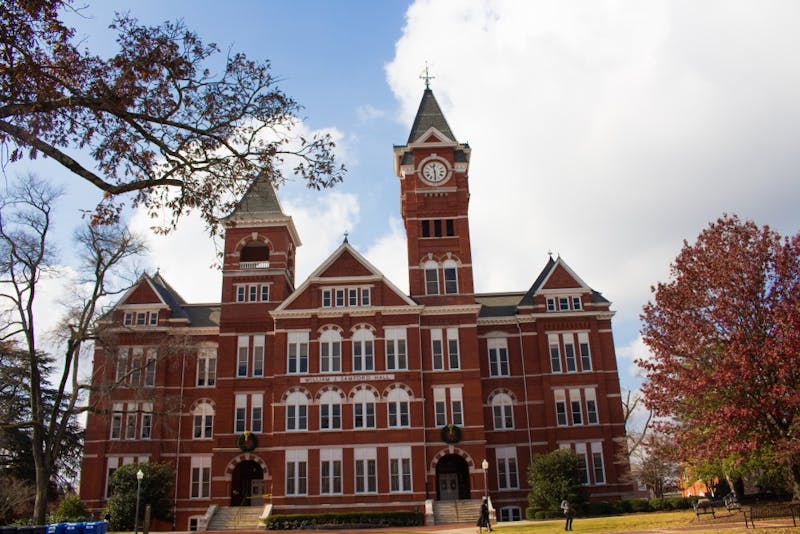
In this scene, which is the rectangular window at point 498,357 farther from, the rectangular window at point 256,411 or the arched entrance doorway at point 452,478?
the rectangular window at point 256,411

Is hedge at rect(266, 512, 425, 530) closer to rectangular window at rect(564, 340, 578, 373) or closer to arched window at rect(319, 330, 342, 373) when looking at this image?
arched window at rect(319, 330, 342, 373)

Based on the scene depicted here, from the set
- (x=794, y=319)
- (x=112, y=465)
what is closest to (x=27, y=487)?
(x=112, y=465)

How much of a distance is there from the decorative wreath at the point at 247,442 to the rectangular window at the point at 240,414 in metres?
0.98

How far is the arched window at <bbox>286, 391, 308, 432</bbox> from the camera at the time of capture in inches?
1759

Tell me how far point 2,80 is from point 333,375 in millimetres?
35507

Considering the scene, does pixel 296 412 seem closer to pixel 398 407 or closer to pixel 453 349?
pixel 398 407

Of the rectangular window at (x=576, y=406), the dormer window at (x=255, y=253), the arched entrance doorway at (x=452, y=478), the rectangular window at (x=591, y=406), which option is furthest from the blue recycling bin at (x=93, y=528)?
the rectangular window at (x=591, y=406)

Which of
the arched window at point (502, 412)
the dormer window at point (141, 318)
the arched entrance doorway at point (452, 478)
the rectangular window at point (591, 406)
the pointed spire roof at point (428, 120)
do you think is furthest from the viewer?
the pointed spire roof at point (428, 120)

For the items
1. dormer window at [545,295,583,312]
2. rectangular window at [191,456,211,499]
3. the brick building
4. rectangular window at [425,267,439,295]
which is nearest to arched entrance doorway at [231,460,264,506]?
the brick building

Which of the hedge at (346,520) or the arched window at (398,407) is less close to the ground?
the arched window at (398,407)

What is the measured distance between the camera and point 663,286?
29.0 m

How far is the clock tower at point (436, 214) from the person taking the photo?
47.9 metres

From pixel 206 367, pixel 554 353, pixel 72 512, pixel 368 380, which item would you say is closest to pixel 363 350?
pixel 368 380

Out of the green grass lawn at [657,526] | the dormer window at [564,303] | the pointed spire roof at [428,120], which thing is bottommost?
the green grass lawn at [657,526]
